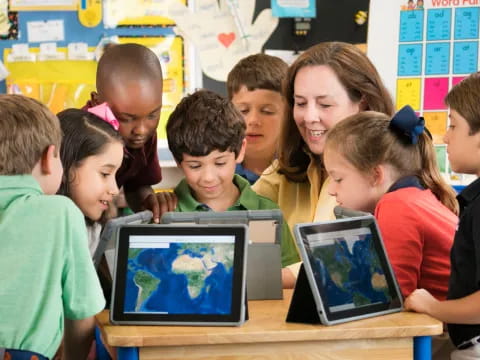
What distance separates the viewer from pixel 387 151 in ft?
6.83

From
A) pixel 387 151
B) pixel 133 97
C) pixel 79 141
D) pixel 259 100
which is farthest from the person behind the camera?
pixel 259 100

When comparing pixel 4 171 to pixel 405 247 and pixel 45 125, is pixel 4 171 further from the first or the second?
pixel 405 247

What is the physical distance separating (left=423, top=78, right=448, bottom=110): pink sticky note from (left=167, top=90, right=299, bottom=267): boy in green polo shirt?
1.62 metres

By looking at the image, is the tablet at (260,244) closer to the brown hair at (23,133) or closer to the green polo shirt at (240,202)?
the brown hair at (23,133)

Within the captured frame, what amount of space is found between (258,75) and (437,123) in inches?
46.9

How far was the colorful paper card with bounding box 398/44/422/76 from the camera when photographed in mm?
3797

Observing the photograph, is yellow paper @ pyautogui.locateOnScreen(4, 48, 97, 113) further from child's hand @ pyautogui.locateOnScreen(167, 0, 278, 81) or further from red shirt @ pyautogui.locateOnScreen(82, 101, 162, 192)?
red shirt @ pyautogui.locateOnScreen(82, 101, 162, 192)

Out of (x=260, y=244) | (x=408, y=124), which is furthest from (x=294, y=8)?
(x=260, y=244)

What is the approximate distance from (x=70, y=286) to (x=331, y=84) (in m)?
1.20

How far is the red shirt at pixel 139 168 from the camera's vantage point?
2.65 metres

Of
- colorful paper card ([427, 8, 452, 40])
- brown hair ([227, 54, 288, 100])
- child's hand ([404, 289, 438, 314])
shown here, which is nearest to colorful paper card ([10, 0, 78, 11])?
brown hair ([227, 54, 288, 100])

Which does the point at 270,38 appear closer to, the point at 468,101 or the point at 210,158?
the point at 210,158

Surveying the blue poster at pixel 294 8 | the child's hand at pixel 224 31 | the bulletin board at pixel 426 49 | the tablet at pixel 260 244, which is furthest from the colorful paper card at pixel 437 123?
the tablet at pixel 260 244

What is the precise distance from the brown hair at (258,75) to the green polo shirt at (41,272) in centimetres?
161
